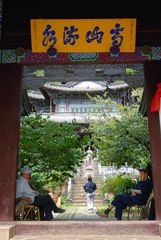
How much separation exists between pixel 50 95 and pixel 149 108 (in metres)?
23.0

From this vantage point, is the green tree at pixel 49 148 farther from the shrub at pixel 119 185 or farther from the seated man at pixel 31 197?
the shrub at pixel 119 185

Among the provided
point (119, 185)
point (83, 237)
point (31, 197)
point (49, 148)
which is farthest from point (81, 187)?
point (83, 237)

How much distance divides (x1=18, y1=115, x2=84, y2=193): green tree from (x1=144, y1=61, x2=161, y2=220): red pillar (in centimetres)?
327

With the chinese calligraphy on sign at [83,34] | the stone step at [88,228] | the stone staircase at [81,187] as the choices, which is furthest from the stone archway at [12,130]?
the stone staircase at [81,187]

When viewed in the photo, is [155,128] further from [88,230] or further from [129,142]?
[129,142]

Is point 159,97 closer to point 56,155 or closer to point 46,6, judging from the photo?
point 46,6

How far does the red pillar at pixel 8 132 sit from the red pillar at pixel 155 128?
211cm

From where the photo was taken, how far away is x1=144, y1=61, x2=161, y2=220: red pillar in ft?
14.4

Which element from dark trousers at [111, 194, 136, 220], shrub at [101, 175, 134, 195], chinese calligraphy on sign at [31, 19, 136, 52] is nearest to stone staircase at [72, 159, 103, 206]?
shrub at [101, 175, 134, 195]

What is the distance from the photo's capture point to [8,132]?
4.61 metres

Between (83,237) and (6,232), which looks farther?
(83,237)

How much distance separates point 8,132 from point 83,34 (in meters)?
1.93

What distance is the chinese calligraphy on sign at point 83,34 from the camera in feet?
14.8

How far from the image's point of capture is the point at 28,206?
5164 millimetres
